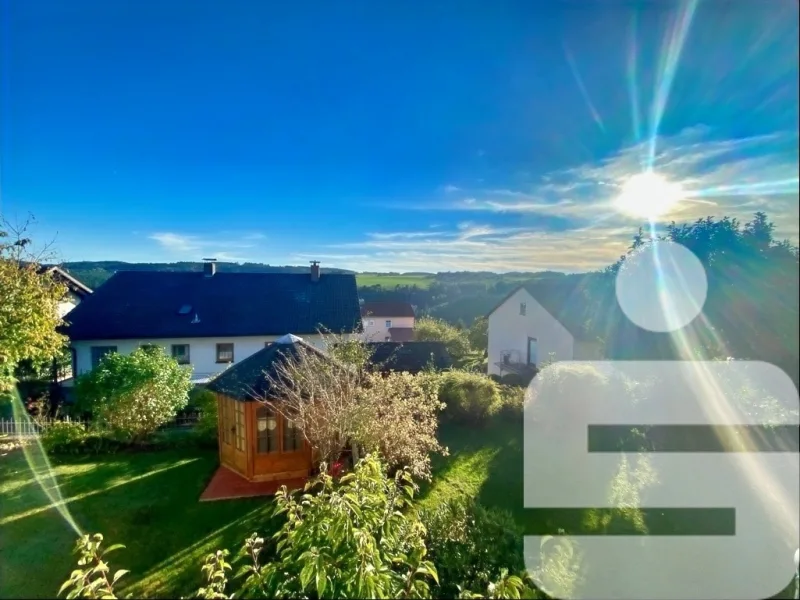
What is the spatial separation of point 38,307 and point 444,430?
361 inches

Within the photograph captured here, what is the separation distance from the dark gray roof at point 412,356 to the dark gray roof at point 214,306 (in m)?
1.72

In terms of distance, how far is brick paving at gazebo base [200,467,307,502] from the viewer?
6.86 m

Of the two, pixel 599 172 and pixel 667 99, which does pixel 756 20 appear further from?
pixel 599 172

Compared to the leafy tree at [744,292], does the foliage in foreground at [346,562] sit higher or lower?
lower

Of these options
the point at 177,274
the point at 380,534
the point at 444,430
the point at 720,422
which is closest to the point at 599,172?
the point at 720,422

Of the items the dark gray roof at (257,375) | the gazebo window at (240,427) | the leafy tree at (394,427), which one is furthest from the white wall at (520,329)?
the gazebo window at (240,427)

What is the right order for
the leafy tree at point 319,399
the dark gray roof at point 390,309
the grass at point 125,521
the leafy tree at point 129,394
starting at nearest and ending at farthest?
the grass at point 125,521 → the leafy tree at point 319,399 → the leafy tree at point 129,394 → the dark gray roof at point 390,309

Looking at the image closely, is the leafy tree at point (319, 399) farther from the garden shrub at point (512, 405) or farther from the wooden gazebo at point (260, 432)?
the garden shrub at point (512, 405)

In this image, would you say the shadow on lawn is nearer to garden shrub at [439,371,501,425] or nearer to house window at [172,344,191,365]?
garden shrub at [439,371,501,425]

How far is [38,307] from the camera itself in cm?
841

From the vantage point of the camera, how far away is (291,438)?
762 centimetres

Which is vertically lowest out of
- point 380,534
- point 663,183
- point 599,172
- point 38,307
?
point 380,534

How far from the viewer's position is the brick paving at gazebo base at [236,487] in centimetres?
686

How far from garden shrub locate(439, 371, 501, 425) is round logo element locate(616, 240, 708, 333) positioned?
24.5 ft
